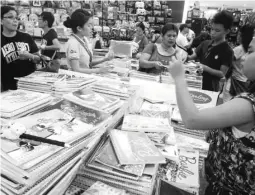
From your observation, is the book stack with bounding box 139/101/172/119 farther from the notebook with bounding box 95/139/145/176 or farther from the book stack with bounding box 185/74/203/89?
the book stack with bounding box 185/74/203/89

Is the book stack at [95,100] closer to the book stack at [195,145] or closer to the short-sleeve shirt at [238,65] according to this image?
the book stack at [195,145]

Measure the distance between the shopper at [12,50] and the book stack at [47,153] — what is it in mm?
1527

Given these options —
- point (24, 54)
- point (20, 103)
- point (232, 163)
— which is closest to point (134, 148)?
point (232, 163)

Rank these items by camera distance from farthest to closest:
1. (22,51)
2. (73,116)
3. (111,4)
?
(111,4) → (22,51) → (73,116)

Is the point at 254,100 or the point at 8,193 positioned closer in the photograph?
the point at 8,193

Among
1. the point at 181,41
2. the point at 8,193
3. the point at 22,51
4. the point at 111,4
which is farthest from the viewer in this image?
the point at 111,4

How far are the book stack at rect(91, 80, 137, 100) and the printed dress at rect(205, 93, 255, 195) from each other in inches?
21.3

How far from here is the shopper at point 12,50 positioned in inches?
86.7

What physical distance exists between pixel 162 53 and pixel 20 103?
180 centimetres

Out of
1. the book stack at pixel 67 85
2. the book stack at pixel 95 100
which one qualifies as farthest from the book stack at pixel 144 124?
the book stack at pixel 67 85

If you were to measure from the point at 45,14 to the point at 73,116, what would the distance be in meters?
3.28

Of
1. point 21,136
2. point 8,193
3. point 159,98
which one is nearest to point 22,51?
point 159,98

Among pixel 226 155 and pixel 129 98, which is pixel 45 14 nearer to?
pixel 129 98

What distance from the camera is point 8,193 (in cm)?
58
